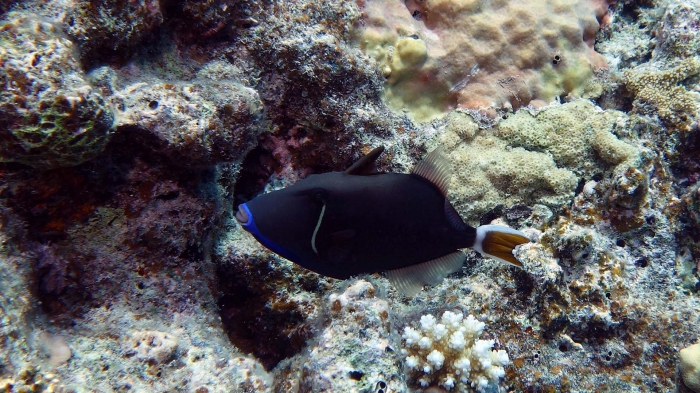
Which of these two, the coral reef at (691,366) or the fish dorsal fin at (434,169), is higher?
the fish dorsal fin at (434,169)

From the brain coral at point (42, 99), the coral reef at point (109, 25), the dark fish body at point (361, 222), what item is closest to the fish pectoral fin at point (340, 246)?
the dark fish body at point (361, 222)

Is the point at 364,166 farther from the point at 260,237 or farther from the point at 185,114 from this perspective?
the point at 185,114

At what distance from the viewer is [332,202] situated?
1931 millimetres

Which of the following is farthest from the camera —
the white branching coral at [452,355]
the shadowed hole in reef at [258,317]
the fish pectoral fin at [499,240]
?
the shadowed hole in reef at [258,317]

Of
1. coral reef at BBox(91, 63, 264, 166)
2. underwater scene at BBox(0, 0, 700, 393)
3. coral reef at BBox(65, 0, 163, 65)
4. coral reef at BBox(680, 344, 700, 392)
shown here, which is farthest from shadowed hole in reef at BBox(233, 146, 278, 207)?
coral reef at BBox(680, 344, 700, 392)

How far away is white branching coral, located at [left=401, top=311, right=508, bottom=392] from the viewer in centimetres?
252

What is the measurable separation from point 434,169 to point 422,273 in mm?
583

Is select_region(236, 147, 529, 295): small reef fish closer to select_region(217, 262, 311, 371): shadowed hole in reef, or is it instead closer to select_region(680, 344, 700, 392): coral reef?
select_region(217, 262, 311, 371): shadowed hole in reef

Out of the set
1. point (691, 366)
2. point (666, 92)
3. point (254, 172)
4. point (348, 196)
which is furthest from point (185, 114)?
point (666, 92)

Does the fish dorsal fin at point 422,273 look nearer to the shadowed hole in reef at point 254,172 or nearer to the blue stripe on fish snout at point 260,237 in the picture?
the blue stripe on fish snout at point 260,237

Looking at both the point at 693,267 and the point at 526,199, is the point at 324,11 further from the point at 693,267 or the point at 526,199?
the point at 693,267

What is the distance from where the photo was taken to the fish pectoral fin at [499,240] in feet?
6.69

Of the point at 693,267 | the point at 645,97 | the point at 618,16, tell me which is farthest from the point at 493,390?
the point at 618,16

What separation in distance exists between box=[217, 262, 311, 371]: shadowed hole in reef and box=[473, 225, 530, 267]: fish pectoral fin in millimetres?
1401
